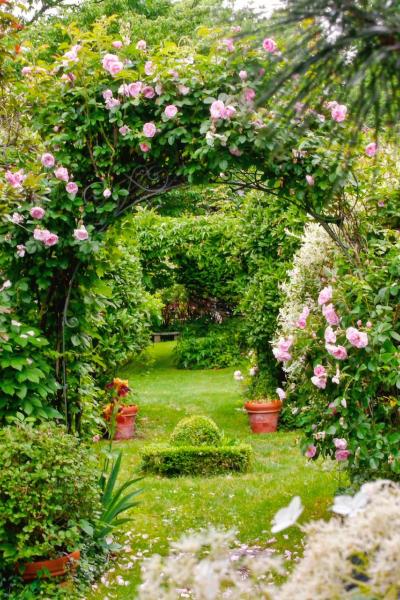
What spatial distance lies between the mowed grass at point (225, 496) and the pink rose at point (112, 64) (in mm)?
2700

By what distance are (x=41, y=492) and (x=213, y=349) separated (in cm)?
857

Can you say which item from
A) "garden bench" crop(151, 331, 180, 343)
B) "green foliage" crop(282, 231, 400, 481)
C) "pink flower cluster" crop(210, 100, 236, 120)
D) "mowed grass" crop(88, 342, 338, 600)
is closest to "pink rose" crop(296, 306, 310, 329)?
"green foliage" crop(282, 231, 400, 481)

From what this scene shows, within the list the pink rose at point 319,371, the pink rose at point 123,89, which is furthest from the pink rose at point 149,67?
the pink rose at point 319,371

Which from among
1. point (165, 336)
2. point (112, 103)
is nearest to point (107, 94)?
point (112, 103)

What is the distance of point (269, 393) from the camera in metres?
7.75

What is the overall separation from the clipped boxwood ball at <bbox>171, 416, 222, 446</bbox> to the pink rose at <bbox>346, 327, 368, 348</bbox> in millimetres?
3008

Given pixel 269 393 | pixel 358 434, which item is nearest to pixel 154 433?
pixel 269 393

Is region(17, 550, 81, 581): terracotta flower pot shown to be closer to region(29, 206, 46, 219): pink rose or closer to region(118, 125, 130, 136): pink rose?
region(29, 206, 46, 219): pink rose

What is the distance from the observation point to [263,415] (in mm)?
7598

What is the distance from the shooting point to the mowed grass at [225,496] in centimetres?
443

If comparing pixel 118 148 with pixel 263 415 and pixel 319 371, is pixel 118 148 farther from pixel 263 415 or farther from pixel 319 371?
pixel 263 415

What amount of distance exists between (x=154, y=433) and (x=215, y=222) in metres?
4.54

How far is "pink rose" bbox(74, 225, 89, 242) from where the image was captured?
384cm

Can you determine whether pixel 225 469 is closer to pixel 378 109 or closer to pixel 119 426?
pixel 119 426
